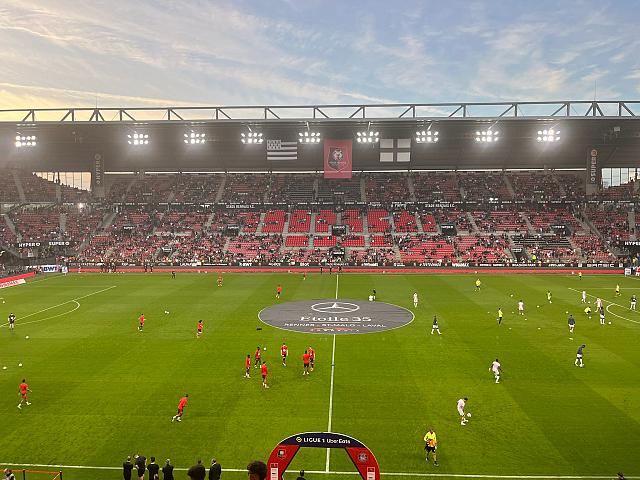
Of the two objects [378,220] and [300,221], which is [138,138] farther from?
[378,220]

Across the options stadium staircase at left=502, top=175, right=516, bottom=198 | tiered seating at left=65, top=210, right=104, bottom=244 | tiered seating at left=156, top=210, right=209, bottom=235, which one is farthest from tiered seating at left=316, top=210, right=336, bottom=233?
tiered seating at left=65, top=210, right=104, bottom=244

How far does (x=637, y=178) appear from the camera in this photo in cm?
7875

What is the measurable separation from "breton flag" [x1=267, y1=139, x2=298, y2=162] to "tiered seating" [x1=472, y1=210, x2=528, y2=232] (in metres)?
32.6

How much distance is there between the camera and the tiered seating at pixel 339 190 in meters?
82.3

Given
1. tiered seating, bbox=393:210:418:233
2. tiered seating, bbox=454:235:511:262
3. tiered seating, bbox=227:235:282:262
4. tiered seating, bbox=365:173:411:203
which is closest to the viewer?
tiered seating, bbox=454:235:511:262

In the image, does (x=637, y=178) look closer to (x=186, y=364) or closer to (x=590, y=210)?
(x=590, y=210)

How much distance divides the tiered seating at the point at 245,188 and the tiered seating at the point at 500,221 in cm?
3806

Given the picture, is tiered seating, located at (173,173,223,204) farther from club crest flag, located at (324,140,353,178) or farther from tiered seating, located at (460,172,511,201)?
tiered seating, located at (460,172,511,201)

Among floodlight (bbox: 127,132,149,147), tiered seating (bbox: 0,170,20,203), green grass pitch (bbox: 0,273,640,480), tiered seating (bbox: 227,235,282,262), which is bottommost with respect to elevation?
green grass pitch (bbox: 0,273,640,480)

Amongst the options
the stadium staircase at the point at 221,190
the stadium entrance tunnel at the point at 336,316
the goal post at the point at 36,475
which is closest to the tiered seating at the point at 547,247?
the stadium entrance tunnel at the point at 336,316

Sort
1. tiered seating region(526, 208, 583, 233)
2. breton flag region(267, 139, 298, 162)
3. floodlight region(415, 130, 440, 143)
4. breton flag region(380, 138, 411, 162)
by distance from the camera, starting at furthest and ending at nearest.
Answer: tiered seating region(526, 208, 583, 233) < breton flag region(380, 138, 411, 162) < breton flag region(267, 139, 298, 162) < floodlight region(415, 130, 440, 143)

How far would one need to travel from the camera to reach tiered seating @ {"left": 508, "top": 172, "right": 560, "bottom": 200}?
3105 inches

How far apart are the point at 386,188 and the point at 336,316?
170ft

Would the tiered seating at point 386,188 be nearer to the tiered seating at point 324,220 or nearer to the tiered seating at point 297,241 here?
the tiered seating at point 324,220
